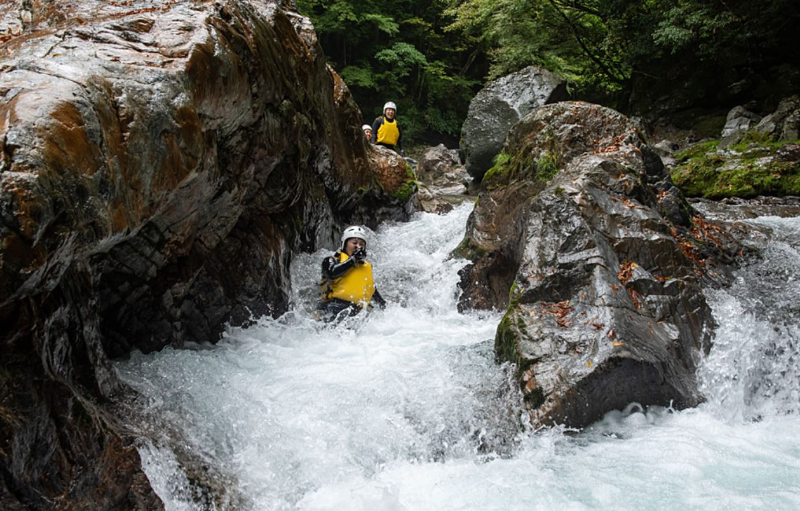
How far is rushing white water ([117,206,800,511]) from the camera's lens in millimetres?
3738

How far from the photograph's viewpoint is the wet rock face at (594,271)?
464 centimetres

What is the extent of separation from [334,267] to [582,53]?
14.8 metres

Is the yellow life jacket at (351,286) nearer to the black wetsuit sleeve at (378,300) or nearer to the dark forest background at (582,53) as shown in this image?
the black wetsuit sleeve at (378,300)

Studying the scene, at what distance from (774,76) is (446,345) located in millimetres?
13900

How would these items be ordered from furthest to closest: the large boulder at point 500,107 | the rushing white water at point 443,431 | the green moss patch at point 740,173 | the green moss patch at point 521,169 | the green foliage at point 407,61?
the green foliage at point 407,61 < the large boulder at point 500,107 < the green moss patch at point 740,173 < the green moss patch at point 521,169 < the rushing white water at point 443,431

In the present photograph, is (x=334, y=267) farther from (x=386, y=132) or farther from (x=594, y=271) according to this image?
(x=386, y=132)

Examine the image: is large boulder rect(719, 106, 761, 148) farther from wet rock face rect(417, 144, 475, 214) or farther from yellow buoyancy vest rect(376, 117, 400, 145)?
yellow buoyancy vest rect(376, 117, 400, 145)

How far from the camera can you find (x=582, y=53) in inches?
715

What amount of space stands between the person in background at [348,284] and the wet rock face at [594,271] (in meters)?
1.46

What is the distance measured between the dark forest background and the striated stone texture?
41.5ft

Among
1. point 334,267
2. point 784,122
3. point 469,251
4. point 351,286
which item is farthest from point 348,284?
point 784,122

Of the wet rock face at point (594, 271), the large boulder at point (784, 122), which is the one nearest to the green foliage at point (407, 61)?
the large boulder at point (784, 122)

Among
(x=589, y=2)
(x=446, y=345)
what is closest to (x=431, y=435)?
(x=446, y=345)

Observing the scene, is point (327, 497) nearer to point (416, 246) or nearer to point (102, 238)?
point (102, 238)
